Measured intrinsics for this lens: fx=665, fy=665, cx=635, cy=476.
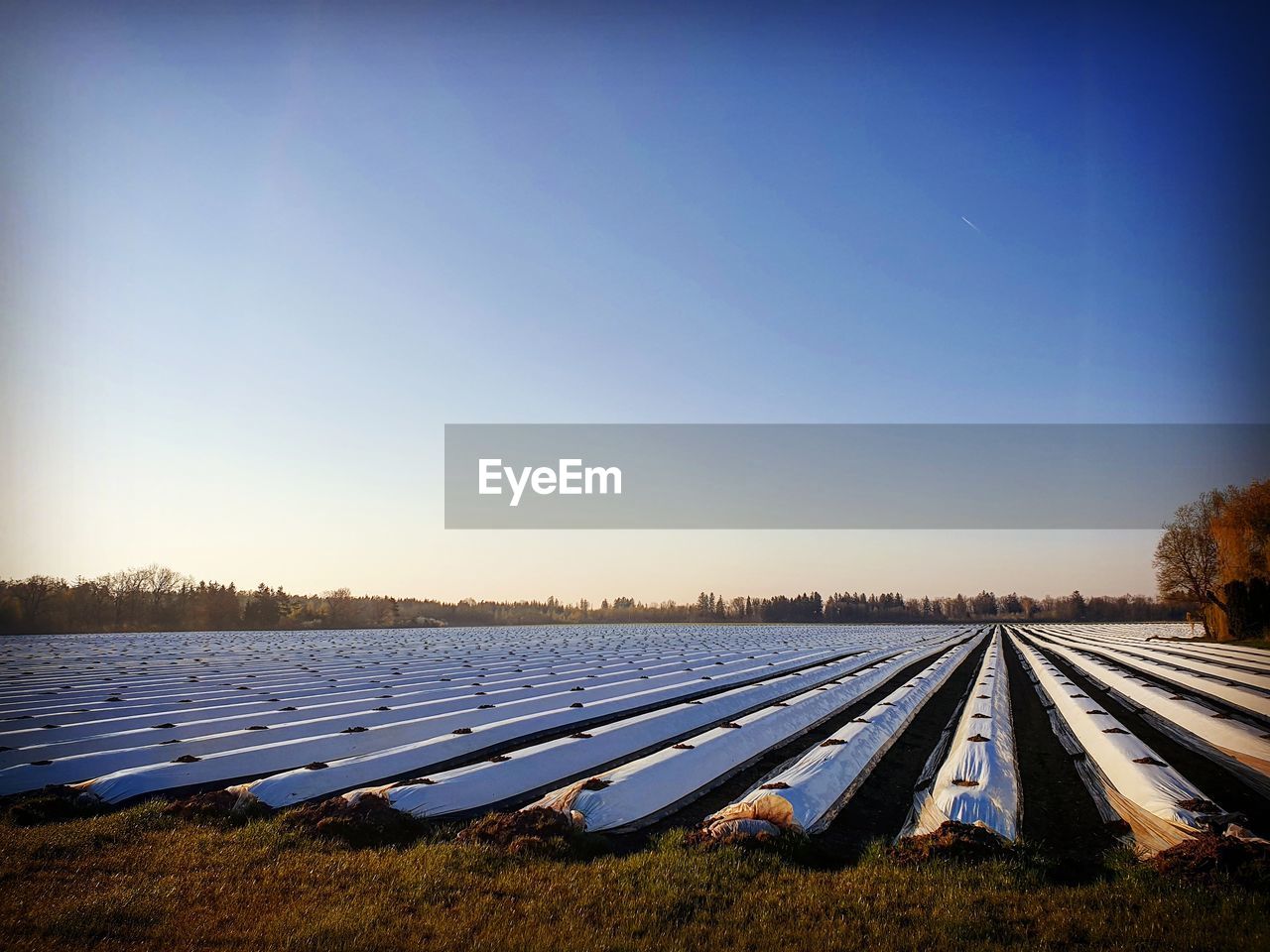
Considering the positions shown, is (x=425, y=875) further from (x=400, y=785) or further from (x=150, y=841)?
(x=150, y=841)

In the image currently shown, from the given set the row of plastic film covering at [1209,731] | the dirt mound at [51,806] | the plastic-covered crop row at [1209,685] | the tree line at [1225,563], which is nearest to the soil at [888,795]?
the row of plastic film covering at [1209,731]

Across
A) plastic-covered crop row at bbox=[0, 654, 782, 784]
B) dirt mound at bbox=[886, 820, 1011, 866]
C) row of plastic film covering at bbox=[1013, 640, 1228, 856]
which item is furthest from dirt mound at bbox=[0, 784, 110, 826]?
row of plastic film covering at bbox=[1013, 640, 1228, 856]

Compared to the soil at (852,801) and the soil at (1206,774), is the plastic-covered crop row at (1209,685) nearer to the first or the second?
the soil at (1206,774)

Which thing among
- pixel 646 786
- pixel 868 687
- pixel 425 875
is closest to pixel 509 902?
pixel 425 875

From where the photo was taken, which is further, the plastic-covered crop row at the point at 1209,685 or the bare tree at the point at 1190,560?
the bare tree at the point at 1190,560

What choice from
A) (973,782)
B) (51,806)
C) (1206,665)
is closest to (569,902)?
(973,782)

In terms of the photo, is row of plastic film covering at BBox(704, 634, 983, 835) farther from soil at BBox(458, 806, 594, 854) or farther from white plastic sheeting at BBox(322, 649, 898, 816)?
white plastic sheeting at BBox(322, 649, 898, 816)

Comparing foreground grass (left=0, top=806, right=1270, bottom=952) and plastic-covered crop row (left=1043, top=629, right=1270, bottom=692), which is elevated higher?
foreground grass (left=0, top=806, right=1270, bottom=952)
